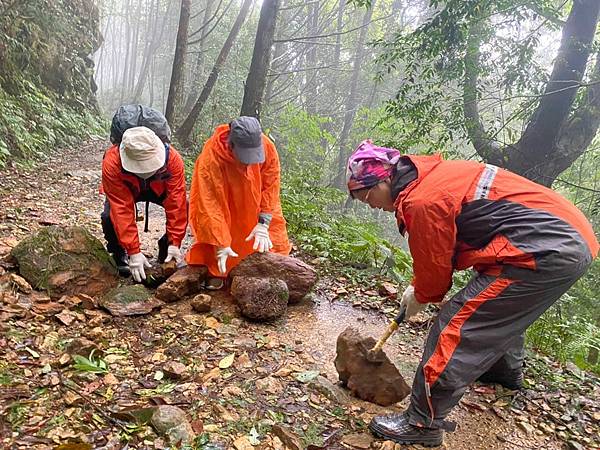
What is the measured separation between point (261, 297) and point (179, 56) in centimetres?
929

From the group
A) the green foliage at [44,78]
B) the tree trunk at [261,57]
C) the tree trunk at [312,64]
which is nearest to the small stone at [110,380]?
the green foliage at [44,78]

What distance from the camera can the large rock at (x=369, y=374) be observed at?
2.82m

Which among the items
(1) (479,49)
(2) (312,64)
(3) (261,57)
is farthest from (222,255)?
(2) (312,64)

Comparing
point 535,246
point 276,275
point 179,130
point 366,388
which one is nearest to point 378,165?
point 535,246

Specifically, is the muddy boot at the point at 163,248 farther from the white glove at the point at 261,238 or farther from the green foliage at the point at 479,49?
the green foliage at the point at 479,49

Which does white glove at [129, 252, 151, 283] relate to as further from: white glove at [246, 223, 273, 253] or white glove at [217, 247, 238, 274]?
white glove at [246, 223, 273, 253]

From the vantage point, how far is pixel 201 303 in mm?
3643

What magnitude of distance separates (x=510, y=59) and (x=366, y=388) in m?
5.51

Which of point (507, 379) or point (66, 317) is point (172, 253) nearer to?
point (66, 317)

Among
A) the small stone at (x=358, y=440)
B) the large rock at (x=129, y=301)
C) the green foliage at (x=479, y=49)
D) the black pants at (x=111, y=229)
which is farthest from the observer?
the green foliage at (x=479, y=49)

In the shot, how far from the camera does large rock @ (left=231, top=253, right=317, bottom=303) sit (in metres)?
3.94

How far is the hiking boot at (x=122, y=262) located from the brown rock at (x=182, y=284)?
496 mm

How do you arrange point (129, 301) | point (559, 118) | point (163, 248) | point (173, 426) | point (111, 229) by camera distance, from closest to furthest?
1. point (173, 426)
2. point (129, 301)
3. point (111, 229)
4. point (163, 248)
5. point (559, 118)

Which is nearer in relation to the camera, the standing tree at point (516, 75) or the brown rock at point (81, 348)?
the brown rock at point (81, 348)
